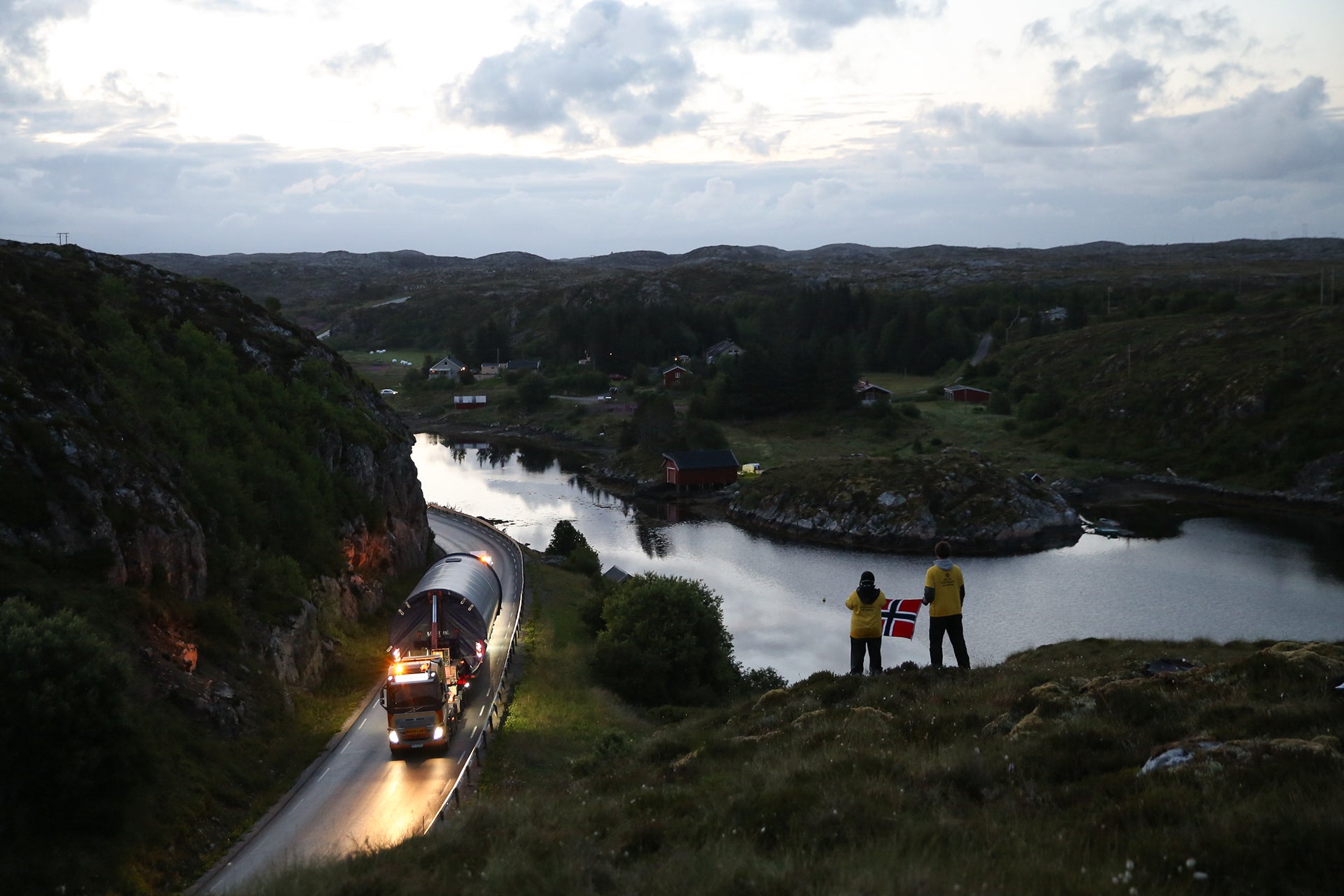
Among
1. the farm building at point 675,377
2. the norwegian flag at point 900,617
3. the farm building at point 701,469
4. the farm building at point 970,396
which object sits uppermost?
the norwegian flag at point 900,617

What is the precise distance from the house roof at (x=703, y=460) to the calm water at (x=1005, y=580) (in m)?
7.84

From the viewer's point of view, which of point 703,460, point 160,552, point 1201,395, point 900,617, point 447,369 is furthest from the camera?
point 447,369

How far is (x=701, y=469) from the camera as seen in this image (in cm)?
9631

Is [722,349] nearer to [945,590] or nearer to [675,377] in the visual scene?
[675,377]

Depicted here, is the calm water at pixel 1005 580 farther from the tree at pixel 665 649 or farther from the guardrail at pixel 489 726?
the guardrail at pixel 489 726

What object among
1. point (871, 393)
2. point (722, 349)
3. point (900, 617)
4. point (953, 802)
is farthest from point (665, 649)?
point (722, 349)

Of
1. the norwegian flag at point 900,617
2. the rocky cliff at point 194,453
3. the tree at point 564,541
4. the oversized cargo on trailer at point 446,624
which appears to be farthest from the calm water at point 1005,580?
the norwegian flag at point 900,617

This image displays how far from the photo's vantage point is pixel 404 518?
5056cm

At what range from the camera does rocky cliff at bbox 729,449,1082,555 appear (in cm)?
7400

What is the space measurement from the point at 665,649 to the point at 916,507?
4456 cm

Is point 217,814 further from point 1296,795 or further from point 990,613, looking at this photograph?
point 990,613

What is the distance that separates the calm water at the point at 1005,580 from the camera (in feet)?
166

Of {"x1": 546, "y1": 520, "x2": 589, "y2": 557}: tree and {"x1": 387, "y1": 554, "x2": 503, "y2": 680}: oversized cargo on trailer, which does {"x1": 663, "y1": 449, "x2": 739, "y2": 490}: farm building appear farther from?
{"x1": 387, "y1": 554, "x2": 503, "y2": 680}: oversized cargo on trailer

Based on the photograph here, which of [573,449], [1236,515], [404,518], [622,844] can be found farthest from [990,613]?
[573,449]
